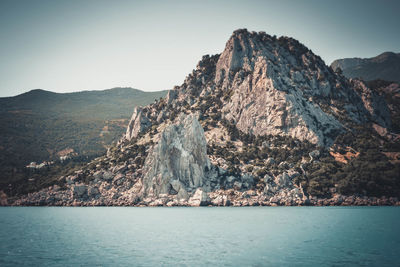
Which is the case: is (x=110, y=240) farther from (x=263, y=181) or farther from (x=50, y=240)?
(x=263, y=181)

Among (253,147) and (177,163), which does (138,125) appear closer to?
(177,163)

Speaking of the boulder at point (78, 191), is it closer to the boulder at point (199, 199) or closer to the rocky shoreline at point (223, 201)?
the rocky shoreline at point (223, 201)

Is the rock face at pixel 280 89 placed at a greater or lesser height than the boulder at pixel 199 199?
greater

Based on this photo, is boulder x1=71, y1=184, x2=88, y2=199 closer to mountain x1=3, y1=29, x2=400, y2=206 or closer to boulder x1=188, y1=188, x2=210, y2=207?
mountain x1=3, y1=29, x2=400, y2=206

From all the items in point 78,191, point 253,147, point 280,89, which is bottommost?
point 78,191

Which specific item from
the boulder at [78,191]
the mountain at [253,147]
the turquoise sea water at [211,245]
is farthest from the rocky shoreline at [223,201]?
the turquoise sea water at [211,245]

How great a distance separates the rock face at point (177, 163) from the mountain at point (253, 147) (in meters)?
0.35

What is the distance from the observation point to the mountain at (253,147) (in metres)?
97.2

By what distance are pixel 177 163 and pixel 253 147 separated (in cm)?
3594

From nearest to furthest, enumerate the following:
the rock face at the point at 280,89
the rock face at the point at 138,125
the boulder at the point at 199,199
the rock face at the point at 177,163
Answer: the boulder at the point at 199,199 < the rock face at the point at 177,163 < the rock face at the point at 280,89 < the rock face at the point at 138,125

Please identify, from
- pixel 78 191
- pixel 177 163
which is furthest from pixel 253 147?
pixel 78 191

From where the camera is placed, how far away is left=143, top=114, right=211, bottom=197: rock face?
339ft

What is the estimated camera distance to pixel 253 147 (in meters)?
127

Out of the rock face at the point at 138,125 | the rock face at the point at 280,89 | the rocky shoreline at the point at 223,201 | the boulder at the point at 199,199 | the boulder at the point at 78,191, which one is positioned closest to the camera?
the rocky shoreline at the point at 223,201
